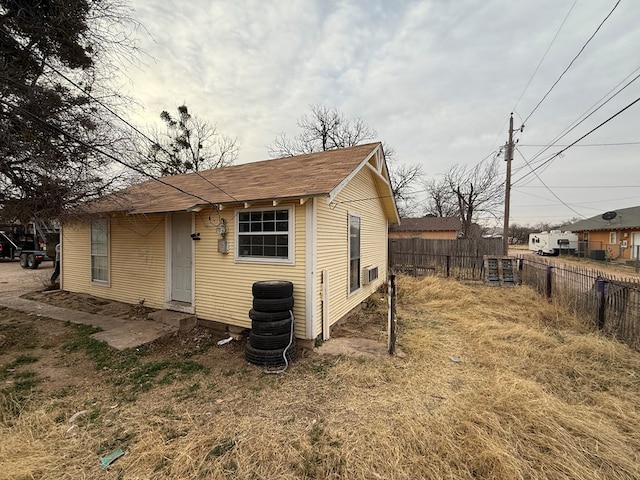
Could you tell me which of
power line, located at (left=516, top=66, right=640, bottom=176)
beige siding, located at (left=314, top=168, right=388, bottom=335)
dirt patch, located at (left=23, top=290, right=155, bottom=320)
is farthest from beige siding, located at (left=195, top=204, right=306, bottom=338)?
power line, located at (left=516, top=66, right=640, bottom=176)

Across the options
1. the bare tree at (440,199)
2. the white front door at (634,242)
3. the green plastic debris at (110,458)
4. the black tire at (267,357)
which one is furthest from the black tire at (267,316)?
the white front door at (634,242)

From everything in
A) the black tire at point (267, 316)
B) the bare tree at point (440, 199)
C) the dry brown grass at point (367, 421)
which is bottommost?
the dry brown grass at point (367, 421)

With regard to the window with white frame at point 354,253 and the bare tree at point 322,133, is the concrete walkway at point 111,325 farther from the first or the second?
the bare tree at point 322,133

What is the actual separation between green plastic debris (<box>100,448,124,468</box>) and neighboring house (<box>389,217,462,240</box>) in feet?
77.3

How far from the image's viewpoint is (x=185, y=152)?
69.9ft

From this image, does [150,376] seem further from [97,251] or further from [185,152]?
[185,152]

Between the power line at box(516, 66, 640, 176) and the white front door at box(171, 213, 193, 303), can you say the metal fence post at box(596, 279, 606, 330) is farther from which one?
the white front door at box(171, 213, 193, 303)

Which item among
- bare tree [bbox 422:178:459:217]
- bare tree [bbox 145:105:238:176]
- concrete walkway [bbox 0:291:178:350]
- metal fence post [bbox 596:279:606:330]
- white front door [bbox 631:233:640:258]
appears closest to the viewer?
concrete walkway [bbox 0:291:178:350]

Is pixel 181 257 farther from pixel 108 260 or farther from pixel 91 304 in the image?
pixel 91 304

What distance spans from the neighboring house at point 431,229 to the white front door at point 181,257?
804 inches

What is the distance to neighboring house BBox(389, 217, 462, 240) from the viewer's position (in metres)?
24.9

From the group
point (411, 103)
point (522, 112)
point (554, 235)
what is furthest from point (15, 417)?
point (554, 235)

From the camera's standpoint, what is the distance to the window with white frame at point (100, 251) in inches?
300

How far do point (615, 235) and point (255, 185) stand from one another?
102 feet
